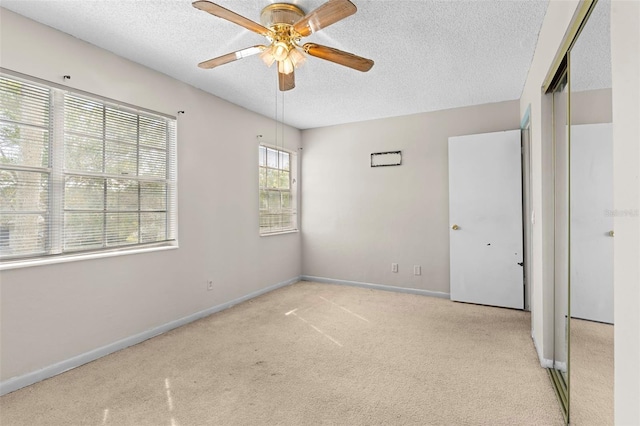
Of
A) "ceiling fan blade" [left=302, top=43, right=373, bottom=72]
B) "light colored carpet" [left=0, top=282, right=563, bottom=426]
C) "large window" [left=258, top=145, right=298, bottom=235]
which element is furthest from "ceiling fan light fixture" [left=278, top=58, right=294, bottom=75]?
"large window" [left=258, top=145, right=298, bottom=235]

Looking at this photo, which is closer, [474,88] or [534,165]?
[534,165]

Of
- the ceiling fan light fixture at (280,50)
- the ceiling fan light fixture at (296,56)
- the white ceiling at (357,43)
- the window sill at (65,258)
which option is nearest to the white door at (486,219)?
the white ceiling at (357,43)

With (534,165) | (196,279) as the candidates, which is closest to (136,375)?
(196,279)

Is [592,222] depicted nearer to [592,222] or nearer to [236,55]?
[592,222]

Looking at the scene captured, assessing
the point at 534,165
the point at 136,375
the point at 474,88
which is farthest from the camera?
the point at 474,88

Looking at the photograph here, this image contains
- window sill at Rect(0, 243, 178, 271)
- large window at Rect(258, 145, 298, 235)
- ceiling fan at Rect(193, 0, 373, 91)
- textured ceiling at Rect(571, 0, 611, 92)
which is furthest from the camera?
large window at Rect(258, 145, 298, 235)

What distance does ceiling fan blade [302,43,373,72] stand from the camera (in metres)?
2.10

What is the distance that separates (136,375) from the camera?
2373 millimetres

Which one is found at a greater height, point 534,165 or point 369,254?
point 534,165

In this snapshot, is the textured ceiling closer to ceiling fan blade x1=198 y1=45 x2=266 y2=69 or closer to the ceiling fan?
the ceiling fan

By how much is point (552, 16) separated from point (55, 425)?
3767 millimetres

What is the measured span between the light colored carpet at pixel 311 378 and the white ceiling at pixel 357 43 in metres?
2.49

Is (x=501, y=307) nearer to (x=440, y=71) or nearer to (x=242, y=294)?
(x=440, y=71)

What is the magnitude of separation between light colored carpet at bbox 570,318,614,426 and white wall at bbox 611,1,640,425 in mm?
161
